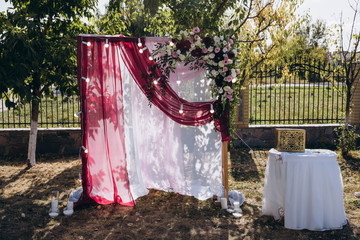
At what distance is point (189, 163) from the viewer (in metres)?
5.35

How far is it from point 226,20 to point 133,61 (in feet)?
11.4

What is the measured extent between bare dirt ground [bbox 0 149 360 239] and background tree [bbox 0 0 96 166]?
153 centimetres

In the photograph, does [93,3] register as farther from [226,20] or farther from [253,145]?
[253,145]

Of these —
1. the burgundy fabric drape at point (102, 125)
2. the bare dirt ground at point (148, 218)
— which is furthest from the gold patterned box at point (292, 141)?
the burgundy fabric drape at point (102, 125)

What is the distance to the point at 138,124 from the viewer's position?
5.39 m

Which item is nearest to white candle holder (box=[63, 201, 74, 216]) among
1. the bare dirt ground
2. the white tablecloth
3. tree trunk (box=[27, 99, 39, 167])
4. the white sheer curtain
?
the bare dirt ground

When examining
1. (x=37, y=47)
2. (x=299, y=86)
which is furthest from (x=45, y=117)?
(x=299, y=86)

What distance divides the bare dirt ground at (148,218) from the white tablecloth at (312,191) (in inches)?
5.3

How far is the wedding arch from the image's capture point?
504cm

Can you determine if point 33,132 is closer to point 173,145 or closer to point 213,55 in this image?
point 173,145

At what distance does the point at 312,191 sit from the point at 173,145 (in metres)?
2.03

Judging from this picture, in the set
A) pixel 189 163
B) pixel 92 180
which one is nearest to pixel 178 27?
pixel 189 163

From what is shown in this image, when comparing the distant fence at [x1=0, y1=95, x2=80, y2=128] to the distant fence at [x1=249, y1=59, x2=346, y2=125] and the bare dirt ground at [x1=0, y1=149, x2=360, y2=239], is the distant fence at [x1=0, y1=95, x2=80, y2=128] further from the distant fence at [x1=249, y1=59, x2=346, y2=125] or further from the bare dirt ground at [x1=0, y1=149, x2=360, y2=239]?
the distant fence at [x1=249, y1=59, x2=346, y2=125]

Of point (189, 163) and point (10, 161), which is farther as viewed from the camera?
point (10, 161)
